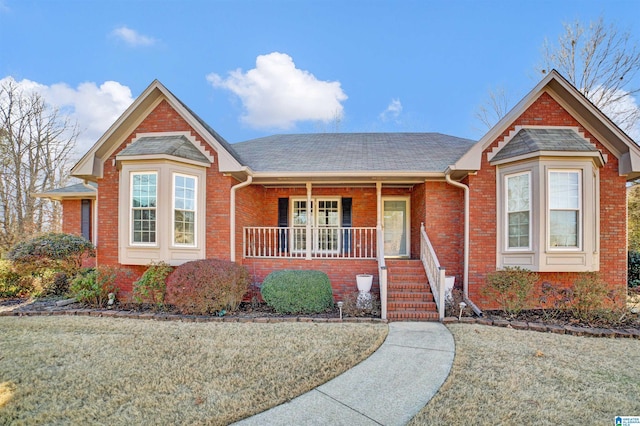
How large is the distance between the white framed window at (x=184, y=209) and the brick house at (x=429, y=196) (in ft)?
0.09

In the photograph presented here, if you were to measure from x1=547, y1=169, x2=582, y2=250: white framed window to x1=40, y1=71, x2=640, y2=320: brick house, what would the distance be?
2 cm

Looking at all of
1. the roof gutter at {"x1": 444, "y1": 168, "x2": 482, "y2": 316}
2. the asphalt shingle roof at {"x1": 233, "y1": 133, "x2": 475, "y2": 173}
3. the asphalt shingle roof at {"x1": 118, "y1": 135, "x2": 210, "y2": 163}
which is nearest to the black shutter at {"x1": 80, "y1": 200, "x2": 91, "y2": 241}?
the asphalt shingle roof at {"x1": 118, "y1": 135, "x2": 210, "y2": 163}

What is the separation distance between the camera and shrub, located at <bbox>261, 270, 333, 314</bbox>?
760cm

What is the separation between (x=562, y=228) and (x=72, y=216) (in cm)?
1608

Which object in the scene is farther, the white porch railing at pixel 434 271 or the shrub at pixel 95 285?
the shrub at pixel 95 285

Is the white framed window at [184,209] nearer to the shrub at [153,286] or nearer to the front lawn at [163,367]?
the shrub at [153,286]

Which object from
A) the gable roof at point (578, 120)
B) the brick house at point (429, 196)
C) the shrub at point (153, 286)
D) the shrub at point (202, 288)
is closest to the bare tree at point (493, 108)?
the gable roof at point (578, 120)

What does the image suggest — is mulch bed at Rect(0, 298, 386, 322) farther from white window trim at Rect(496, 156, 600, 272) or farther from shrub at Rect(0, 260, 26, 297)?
white window trim at Rect(496, 156, 600, 272)

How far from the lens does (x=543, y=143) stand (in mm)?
7664

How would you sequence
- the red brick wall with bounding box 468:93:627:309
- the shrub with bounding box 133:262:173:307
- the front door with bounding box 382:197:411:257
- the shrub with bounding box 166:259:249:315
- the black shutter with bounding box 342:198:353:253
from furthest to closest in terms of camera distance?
the black shutter with bounding box 342:198:353:253 → the front door with bounding box 382:197:411:257 → the red brick wall with bounding box 468:93:627:309 → the shrub with bounding box 133:262:173:307 → the shrub with bounding box 166:259:249:315

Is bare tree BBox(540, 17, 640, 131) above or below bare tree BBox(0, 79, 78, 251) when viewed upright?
above

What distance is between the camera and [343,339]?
18.4 ft

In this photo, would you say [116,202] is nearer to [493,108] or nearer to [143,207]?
[143,207]

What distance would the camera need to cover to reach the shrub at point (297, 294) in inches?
299
